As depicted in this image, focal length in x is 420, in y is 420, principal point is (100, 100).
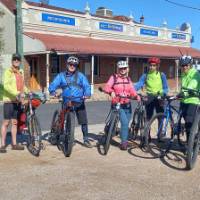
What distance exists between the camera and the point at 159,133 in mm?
7398

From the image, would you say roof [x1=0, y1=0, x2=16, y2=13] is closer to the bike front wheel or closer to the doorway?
the doorway

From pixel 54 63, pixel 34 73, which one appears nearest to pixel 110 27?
pixel 54 63

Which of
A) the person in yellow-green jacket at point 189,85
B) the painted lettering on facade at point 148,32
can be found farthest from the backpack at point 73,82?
the painted lettering on facade at point 148,32

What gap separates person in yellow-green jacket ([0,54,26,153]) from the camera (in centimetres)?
739

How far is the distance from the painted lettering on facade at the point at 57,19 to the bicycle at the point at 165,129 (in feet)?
68.3

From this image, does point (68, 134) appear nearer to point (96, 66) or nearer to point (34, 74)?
point (34, 74)

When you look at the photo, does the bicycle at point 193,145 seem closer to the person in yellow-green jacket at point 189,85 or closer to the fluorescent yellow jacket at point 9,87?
the person in yellow-green jacket at point 189,85

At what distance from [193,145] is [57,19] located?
2305 cm

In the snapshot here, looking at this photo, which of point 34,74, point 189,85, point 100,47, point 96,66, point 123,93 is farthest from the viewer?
point 96,66

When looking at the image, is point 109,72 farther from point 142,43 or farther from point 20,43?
point 20,43

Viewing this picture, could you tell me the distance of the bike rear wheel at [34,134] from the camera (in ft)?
23.9

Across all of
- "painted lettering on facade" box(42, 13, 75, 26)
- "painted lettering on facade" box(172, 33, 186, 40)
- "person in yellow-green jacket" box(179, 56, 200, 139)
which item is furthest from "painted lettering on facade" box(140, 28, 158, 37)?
"person in yellow-green jacket" box(179, 56, 200, 139)

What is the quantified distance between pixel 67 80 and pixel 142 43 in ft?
93.4

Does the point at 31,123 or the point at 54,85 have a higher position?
the point at 54,85
